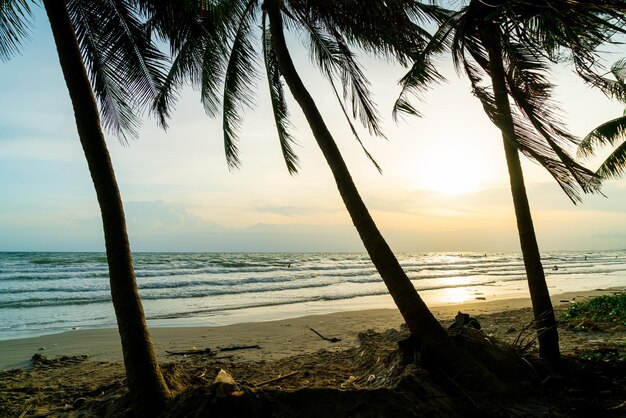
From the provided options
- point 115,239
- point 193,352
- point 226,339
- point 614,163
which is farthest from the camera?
point 614,163

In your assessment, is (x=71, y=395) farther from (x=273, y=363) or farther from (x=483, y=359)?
(x=483, y=359)

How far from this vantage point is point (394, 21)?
18.3 ft

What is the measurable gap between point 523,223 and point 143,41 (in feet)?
17.3

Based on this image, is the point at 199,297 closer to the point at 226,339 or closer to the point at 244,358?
the point at 226,339

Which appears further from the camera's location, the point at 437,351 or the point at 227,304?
the point at 227,304

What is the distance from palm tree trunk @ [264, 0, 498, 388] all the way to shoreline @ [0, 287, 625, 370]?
3.83 m

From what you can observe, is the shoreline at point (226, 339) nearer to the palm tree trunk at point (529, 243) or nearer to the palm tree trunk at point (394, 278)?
the palm tree trunk at point (394, 278)

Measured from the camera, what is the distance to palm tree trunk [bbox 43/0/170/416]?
3635mm

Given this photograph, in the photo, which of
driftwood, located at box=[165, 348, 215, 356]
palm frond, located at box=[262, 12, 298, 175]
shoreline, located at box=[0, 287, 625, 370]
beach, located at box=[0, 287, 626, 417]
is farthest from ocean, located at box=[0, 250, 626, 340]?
palm frond, located at box=[262, 12, 298, 175]

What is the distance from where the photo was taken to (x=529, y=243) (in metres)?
5.06

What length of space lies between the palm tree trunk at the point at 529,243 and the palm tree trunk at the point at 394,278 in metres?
1.20

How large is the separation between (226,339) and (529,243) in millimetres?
6607

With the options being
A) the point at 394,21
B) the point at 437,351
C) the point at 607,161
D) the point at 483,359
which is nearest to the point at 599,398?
the point at 483,359

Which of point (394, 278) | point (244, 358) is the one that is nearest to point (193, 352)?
point (244, 358)
